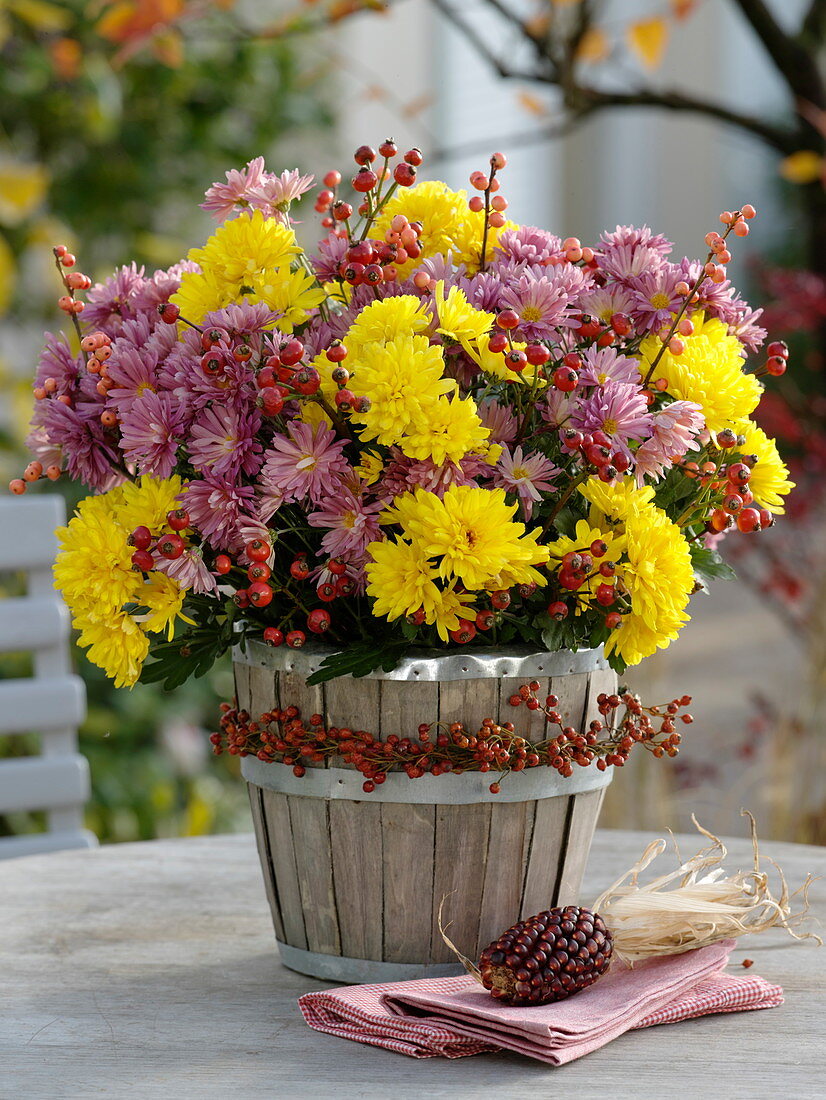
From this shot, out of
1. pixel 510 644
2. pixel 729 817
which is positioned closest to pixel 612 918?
pixel 510 644

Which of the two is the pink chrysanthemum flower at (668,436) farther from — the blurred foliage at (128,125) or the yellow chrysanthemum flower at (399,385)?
the blurred foliage at (128,125)

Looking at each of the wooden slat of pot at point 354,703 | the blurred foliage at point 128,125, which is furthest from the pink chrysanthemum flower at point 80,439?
the blurred foliage at point 128,125

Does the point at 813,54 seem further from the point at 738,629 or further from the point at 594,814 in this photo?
the point at 738,629

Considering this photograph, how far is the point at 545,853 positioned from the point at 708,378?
0.32 metres

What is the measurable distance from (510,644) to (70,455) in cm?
31

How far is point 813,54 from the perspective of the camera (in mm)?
1912

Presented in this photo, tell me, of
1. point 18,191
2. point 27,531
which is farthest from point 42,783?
point 18,191

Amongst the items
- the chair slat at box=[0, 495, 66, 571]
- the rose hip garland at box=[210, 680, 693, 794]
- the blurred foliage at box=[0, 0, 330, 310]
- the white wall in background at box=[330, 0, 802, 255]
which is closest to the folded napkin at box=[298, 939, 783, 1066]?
the rose hip garland at box=[210, 680, 693, 794]

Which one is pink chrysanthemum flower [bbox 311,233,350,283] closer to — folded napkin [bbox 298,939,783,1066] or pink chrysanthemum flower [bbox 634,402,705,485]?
pink chrysanthemum flower [bbox 634,402,705,485]

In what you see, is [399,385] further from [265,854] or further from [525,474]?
[265,854]

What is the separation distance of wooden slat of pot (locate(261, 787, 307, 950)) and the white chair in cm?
70

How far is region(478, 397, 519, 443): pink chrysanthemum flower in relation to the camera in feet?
2.55

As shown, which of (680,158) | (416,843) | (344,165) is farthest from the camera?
(680,158)

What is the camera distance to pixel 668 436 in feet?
2.52
